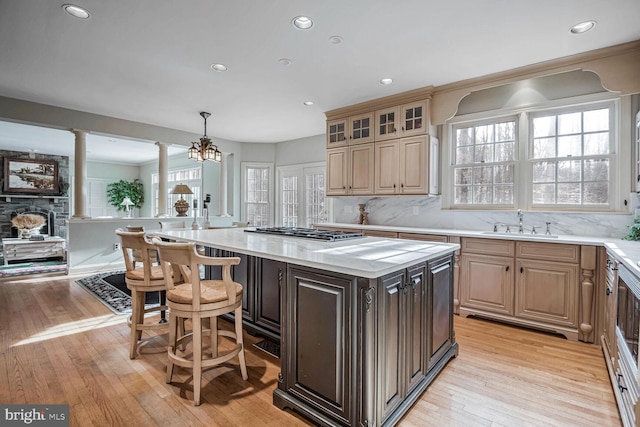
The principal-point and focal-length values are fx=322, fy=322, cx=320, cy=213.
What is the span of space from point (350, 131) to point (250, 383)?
353 cm

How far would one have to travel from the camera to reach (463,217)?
402 centimetres

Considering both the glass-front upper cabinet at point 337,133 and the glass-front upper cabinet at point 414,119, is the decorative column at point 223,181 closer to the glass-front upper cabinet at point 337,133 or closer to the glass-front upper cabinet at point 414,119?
the glass-front upper cabinet at point 337,133

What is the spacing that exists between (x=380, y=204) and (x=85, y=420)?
4007 millimetres

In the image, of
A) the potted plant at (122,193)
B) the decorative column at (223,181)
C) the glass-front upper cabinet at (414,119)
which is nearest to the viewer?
the glass-front upper cabinet at (414,119)

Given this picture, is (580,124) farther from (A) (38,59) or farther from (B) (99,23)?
(A) (38,59)

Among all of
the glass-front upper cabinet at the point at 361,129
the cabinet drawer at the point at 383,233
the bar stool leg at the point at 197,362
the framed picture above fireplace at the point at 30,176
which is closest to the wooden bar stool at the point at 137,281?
the bar stool leg at the point at 197,362

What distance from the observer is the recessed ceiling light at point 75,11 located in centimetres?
233

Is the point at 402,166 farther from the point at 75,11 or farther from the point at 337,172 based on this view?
the point at 75,11

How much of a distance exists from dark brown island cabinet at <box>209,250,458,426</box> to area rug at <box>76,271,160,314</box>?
2633 millimetres

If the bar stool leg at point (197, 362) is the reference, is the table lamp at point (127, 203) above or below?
above

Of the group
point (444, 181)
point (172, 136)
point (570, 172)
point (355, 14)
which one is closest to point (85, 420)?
point (355, 14)

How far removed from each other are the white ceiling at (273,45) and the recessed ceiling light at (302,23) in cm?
6

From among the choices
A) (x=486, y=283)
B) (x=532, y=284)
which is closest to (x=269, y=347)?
(x=486, y=283)

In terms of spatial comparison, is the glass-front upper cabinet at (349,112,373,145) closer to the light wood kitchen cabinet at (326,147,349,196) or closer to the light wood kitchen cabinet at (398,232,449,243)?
the light wood kitchen cabinet at (326,147,349,196)
